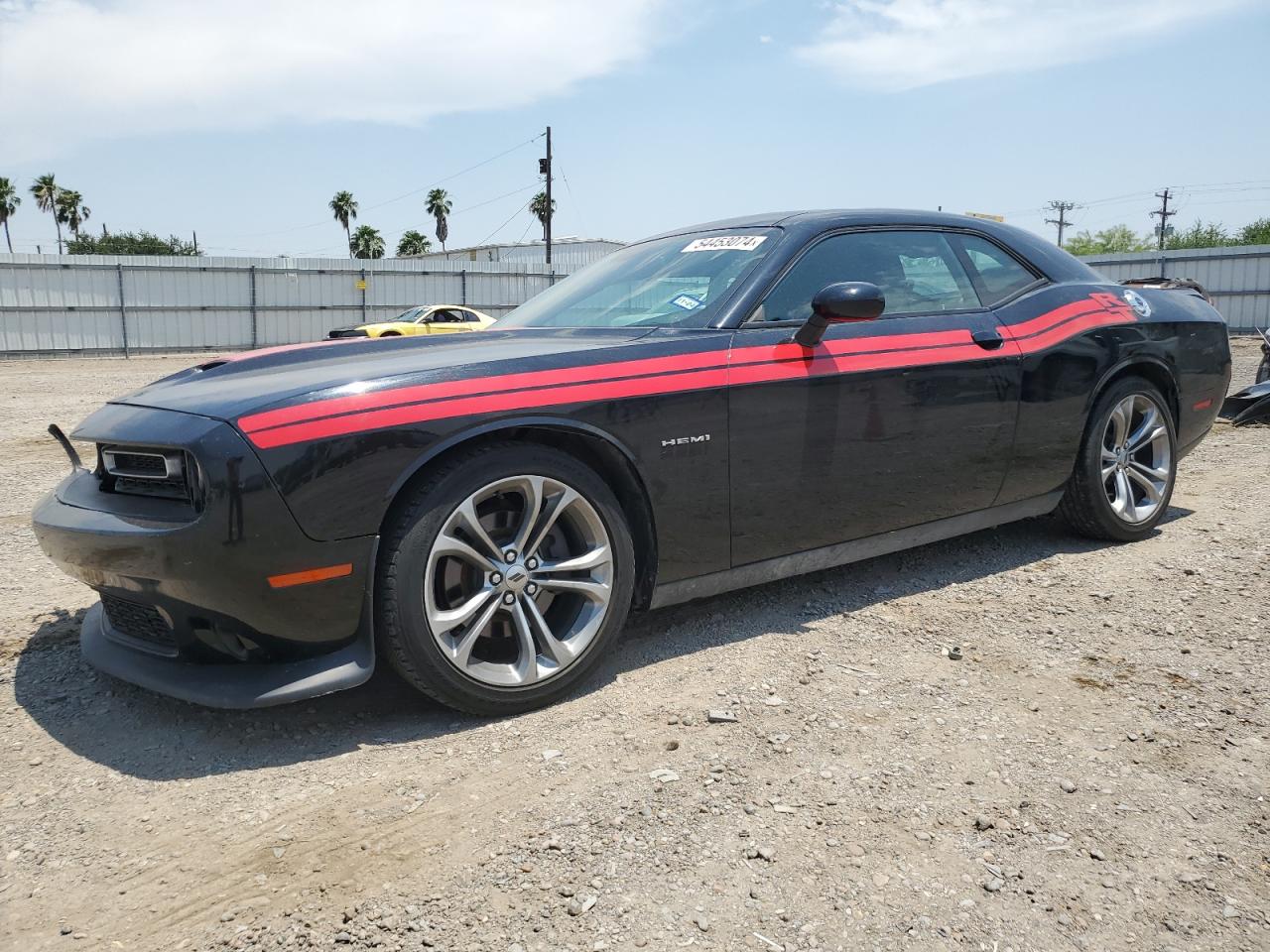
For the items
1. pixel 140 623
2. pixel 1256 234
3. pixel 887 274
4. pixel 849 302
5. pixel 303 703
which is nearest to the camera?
pixel 140 623

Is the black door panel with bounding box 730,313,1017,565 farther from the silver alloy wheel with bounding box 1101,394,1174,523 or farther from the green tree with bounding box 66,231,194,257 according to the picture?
the green tree with bounding box 66,231,194,257

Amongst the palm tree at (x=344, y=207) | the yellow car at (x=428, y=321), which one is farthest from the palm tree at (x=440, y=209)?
the yellow car at (x=428, y=321)

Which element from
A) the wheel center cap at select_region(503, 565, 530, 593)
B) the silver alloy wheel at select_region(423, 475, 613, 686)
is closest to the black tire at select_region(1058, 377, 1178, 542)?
the silver alloy wheel at select_region(423, 475, 613, 686)

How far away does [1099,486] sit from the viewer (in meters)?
4.40

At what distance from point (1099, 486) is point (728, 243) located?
2090 mm

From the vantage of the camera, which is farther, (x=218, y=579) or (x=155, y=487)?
(x=155, y=487)

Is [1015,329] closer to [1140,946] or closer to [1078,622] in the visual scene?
[1078,622]

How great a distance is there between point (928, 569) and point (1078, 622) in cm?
77

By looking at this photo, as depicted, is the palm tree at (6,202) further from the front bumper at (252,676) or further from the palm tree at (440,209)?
the front bumper at (252,676)

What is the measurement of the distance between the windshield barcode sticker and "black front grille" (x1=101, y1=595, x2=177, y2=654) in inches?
89.3

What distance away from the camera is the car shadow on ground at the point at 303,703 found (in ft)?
8.77

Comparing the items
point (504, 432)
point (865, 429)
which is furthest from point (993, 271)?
point (504, 432)

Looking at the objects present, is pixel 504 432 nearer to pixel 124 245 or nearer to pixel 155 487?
pixel 155 487

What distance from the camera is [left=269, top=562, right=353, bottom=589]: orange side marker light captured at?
97.6 inches
